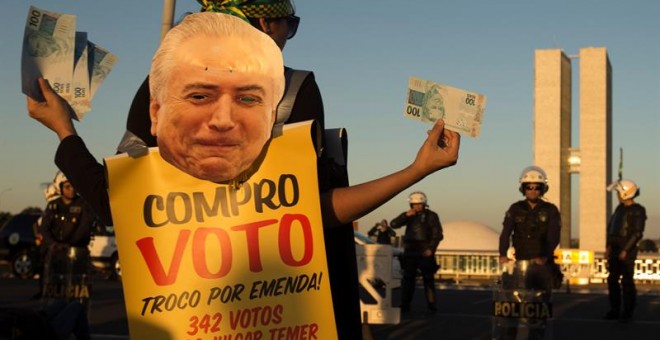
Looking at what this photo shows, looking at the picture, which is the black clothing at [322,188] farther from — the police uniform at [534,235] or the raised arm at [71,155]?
the police uniform at [534,235]

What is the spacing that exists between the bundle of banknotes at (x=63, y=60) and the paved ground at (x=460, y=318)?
10102 millimetres

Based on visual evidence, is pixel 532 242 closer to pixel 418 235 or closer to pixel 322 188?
pixel 418 235

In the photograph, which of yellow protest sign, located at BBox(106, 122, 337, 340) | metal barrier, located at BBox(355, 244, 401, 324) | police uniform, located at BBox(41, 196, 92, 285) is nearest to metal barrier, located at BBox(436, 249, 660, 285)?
metal barrier, located at BBox(355, 244, 401, 324)

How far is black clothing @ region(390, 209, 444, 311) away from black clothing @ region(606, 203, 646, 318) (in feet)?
9.88

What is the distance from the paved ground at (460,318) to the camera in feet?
48.5

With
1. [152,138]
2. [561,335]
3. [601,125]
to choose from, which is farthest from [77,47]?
[601,125]

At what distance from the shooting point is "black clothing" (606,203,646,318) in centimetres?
1738

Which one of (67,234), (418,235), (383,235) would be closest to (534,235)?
(67,234)

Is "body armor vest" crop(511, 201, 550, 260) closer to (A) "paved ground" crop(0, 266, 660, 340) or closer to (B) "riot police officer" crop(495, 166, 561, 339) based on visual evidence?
(B) "riot police officer" crop(495, 166, 561, 339)

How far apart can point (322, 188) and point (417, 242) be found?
17546mm

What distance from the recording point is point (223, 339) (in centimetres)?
236

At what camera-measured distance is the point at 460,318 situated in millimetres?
17859

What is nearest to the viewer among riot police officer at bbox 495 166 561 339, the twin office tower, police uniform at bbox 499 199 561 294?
riot police officer at bbox 495 166 561 339

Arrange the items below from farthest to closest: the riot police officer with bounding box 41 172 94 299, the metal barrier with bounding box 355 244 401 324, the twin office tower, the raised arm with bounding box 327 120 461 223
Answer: the twin office tower → the metal barrier with bounding box 355 244 401 324 → the riot police officer with bounding box 41 172 94 299 → the raised arm with bounding box 327 120 461 223
